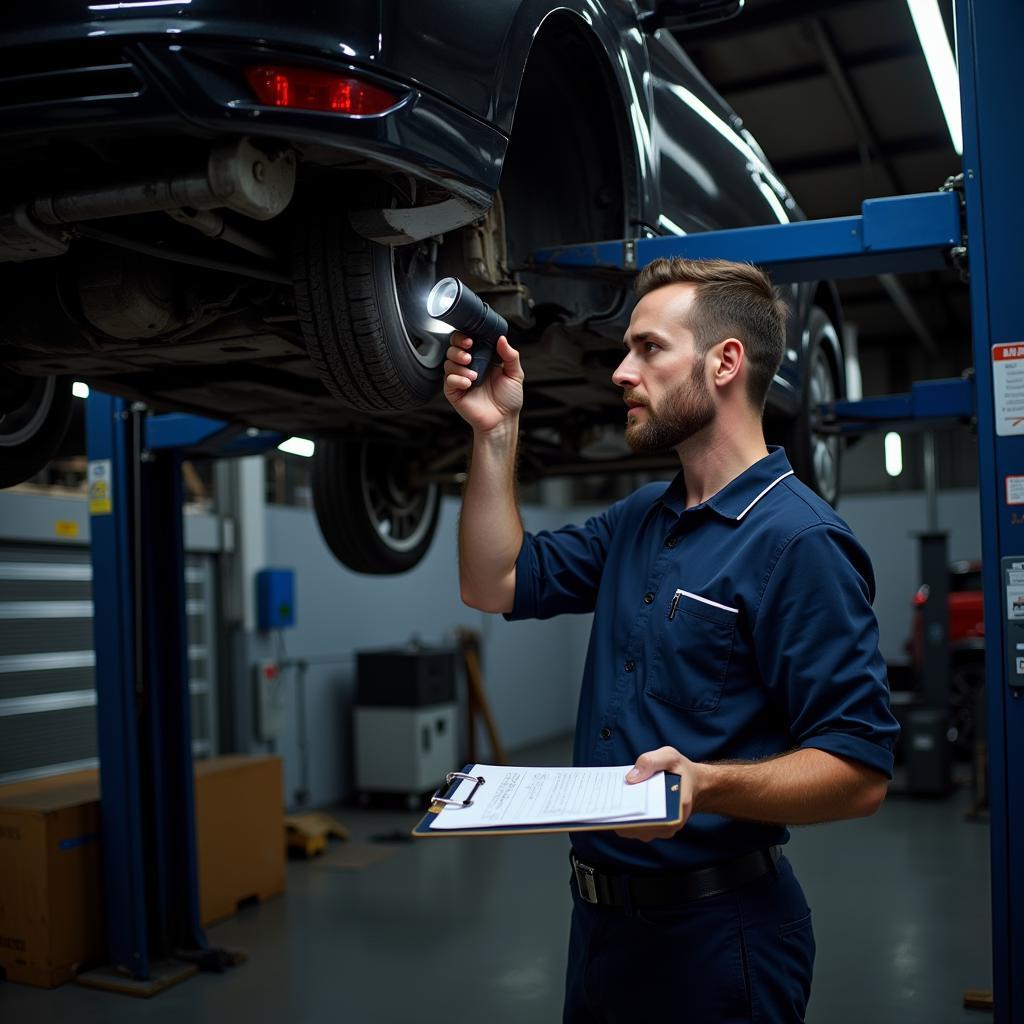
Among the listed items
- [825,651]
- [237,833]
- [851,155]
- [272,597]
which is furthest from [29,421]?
[851,155]

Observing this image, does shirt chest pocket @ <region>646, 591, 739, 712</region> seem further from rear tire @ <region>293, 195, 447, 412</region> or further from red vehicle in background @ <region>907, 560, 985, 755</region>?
red vehicle in background @ <region>907, 560, 985, 755</region>

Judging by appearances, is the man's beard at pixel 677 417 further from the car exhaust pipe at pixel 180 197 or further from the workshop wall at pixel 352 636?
the workshop wall at pixel 352 636

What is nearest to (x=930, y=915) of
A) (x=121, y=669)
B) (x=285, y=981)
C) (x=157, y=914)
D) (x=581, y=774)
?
(x=285, y=981)

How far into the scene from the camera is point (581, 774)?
1360 millimetres

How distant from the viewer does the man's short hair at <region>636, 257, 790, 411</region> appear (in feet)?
5.37

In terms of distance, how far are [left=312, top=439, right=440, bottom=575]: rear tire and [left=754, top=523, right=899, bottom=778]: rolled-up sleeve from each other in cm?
280

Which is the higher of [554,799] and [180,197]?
[180,197]

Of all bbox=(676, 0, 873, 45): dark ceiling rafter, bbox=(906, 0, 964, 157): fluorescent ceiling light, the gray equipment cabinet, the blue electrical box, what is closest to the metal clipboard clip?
bbox=(906, 0, 964, 157): fluorescent ceiling light

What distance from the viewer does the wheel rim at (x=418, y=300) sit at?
211 cm

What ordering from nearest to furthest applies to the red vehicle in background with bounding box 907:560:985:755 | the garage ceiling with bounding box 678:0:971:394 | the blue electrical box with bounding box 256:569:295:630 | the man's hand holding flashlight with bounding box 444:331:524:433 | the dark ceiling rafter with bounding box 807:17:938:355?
1. the man's hand holding flashlight with bounding box 444:331:524:433
2. the garage ceiling with bounding box 678:0:971:394
3. the dark ceiling rafter with bounding box 807:17:938:355
4. the blue electrical box with bounding box 256:569:295:630
5. the red vehicle in background with bounding box 907:560:985:755

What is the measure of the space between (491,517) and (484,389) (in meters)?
0.22

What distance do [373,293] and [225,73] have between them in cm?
54

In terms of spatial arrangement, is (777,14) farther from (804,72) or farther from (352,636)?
(352,636)

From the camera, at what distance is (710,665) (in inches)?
59.0
